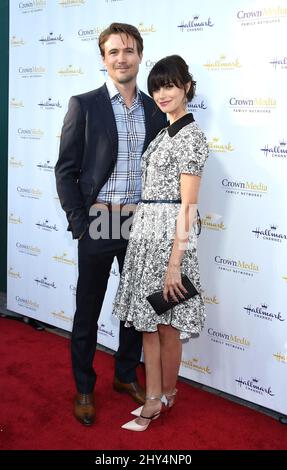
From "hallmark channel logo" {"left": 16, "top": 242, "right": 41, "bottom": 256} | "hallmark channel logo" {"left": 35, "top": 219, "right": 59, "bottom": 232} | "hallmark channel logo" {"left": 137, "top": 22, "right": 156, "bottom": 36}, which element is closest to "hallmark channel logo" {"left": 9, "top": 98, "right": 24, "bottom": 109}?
"hallmark channel logo" {"left": 35, "top": 219, "right": 59, "bottom": 232}

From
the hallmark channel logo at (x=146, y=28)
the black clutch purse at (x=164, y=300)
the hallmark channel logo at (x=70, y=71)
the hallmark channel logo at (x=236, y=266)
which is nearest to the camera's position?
the black clutch purse at (x=164, y=300)

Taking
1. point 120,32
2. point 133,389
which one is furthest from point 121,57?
point 133,389

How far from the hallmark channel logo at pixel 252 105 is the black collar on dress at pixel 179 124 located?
0.39 meters

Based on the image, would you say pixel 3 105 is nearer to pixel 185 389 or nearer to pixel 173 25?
pixel 173 25

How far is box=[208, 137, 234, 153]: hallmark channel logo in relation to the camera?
2.29 m

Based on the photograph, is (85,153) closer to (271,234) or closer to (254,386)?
(271,234)

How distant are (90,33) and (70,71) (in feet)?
0.82

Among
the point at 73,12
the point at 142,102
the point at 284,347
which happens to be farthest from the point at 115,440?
the point at 73,12

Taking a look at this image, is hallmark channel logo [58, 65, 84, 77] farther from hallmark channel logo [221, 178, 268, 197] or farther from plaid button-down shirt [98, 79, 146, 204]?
hallmark channel logo [221, 178, 268, 197]

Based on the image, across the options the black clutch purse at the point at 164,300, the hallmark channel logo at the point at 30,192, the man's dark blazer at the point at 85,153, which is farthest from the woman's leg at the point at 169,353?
the hallmark channel logo at the point at 30,192

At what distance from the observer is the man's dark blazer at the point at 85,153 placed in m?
2.02

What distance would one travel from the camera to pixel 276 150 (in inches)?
84.4

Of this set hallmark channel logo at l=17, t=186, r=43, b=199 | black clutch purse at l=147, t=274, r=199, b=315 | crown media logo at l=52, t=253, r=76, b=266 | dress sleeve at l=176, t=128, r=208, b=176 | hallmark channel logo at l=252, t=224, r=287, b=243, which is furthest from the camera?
hallmark channel logo at l=17, t=186, r=43, b=199

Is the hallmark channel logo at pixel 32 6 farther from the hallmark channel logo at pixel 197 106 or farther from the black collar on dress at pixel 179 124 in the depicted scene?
the black collar on dress at pixel 179 124
